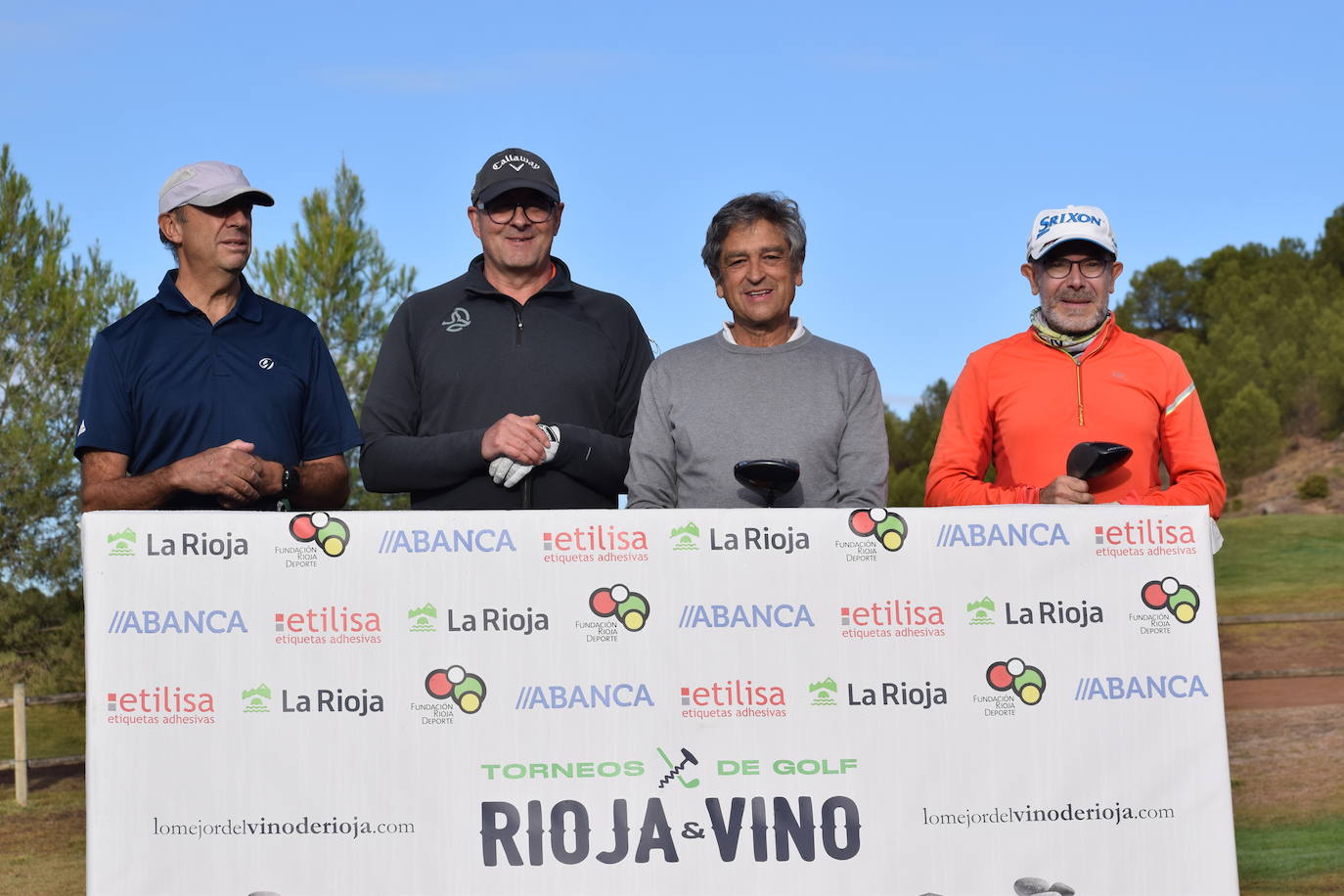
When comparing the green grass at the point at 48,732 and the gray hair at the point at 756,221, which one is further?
the green grass at the point at 48,732

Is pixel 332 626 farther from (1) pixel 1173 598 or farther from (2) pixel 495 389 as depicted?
(1) pixel 1173 598

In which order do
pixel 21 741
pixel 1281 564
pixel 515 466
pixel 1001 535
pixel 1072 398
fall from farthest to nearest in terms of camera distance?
pixel 1281 564, pixel 21 741, pixel 1072 398, pixel 515 466, pixel 1001 535

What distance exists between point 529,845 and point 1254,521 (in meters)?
46.6

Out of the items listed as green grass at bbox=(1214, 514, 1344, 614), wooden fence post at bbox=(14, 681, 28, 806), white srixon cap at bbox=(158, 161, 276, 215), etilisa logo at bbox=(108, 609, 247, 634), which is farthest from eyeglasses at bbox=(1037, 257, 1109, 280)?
green grass at bbox=(1214, 514, 1344, 614)

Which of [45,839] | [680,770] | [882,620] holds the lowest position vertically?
[45,839]

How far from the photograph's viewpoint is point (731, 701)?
11.8 ft

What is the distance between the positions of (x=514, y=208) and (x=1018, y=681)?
217cm

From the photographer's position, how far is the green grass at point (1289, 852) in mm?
9844

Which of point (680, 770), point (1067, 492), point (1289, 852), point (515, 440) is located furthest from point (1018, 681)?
point (1289, 852)

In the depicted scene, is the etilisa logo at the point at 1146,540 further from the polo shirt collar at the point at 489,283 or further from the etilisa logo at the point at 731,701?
the polo shirt collar at the point at 489,283

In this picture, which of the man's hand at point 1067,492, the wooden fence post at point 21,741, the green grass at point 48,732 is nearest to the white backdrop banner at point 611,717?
the man's hand at point 1067,492

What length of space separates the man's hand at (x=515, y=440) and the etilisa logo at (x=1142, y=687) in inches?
65.0

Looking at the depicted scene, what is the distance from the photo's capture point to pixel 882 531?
3.65m

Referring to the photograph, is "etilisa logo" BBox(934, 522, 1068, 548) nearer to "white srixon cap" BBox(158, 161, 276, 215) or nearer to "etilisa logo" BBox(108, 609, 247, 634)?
"etilisa logo" BBox(108, 609, 247, 634)
